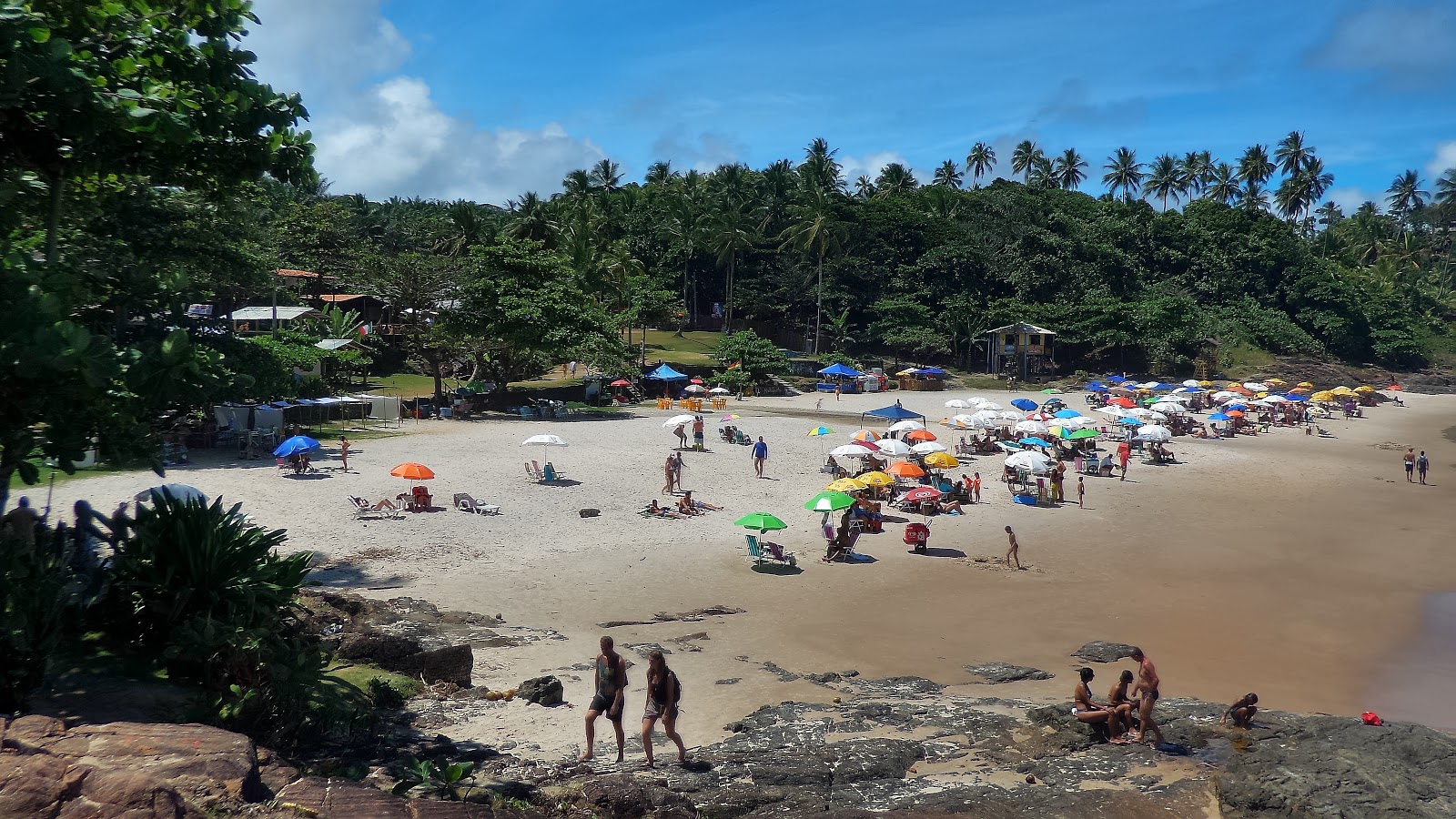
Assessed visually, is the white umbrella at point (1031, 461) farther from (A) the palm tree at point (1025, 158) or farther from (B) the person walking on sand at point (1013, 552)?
(A) the palm tree at point (1025, 158)

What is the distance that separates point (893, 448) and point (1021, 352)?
40.5m

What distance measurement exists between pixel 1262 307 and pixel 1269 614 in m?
64.3

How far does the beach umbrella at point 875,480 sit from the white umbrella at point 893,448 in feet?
12.4

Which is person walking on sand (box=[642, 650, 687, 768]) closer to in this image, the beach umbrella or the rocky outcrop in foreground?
the rocky outcrop in foreground

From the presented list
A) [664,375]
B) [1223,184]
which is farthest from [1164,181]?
[664,375]

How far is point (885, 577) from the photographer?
1758 cm

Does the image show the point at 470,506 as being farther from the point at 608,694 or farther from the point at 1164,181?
the point at 1164,181

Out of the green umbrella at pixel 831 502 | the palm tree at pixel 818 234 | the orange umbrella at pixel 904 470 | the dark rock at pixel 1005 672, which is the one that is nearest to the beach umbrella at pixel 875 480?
the orange umbrella at pixel 904 470

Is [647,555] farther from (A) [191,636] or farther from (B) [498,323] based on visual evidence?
(B) [498,323]

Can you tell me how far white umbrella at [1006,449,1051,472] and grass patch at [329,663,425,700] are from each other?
17283 mm

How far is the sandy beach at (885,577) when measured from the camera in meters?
12.8

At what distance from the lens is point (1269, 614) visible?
16.3 m

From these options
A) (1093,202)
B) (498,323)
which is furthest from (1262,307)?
(498,323)

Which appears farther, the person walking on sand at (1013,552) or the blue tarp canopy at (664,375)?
the blue tarp canopy at (664,375)
